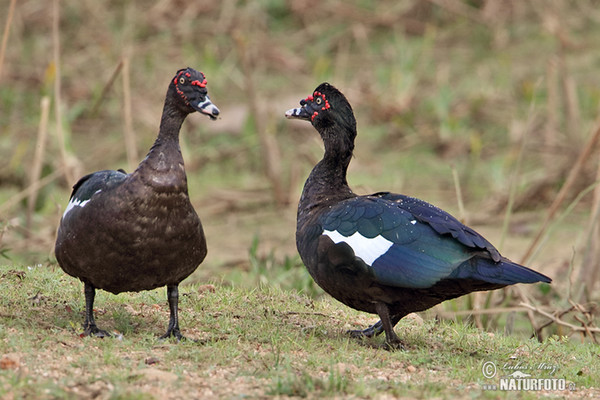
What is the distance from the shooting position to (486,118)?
43.9 ft

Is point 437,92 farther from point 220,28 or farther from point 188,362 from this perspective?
point 188,362

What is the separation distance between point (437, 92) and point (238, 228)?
4.62 m

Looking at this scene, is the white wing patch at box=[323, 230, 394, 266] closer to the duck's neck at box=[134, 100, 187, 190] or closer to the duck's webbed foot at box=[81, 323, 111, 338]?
the duck's neck at box=[134, 100, 187, 190]

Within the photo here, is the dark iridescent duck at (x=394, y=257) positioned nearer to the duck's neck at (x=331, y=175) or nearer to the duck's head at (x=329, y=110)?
the duck's neck at (x=331, y=175)

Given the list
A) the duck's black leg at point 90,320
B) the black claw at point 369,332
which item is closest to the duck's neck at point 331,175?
the black claw at point 369,332

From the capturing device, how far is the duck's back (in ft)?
16.8

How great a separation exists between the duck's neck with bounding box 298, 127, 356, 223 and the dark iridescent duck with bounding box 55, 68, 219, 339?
1039 mm

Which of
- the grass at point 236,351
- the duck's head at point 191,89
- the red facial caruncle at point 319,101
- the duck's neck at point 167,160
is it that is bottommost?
the grass at point 236,351

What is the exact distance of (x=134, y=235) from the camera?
16.7 feet

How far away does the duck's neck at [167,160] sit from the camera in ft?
17.2


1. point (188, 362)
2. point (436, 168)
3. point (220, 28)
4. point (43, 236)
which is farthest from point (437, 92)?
point (188, 362)

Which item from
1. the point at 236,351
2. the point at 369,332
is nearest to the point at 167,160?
the point at 236,351

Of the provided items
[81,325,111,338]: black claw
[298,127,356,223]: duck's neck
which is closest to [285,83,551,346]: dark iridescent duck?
[298,127,356,223]: duck's neck

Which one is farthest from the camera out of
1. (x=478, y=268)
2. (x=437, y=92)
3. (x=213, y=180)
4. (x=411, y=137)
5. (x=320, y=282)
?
(x=437, y=92)
